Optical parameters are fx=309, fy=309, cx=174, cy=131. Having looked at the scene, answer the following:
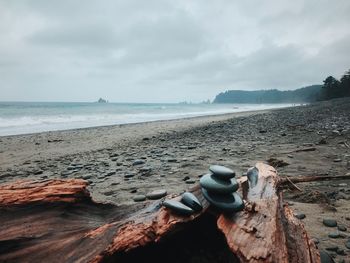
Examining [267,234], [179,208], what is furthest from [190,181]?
[267,234]

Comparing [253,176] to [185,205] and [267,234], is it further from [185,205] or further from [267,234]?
[267,234]

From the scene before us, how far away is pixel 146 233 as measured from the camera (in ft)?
7.71

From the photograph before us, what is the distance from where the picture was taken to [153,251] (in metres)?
2.51

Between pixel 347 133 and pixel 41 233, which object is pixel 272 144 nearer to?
pixel 347 133

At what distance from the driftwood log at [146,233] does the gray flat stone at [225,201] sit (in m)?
0.06

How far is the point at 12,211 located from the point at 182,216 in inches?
62.9

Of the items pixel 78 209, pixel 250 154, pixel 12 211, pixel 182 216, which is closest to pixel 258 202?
pixel 182 216

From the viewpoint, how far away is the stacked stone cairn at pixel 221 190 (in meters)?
2.48

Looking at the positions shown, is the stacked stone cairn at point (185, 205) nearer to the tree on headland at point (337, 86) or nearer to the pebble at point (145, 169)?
the pebble at point (145, 169)

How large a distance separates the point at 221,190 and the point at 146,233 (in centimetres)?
71

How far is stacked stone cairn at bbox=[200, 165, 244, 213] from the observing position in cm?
248

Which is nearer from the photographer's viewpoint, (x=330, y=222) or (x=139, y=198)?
(x=330, y=222)

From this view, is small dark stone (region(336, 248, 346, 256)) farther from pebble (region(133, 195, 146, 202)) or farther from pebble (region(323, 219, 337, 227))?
pebble (region(133, 195, 146, 202))

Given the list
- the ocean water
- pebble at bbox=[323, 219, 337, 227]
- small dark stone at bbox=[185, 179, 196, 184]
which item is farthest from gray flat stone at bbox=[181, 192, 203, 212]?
the ocean water
